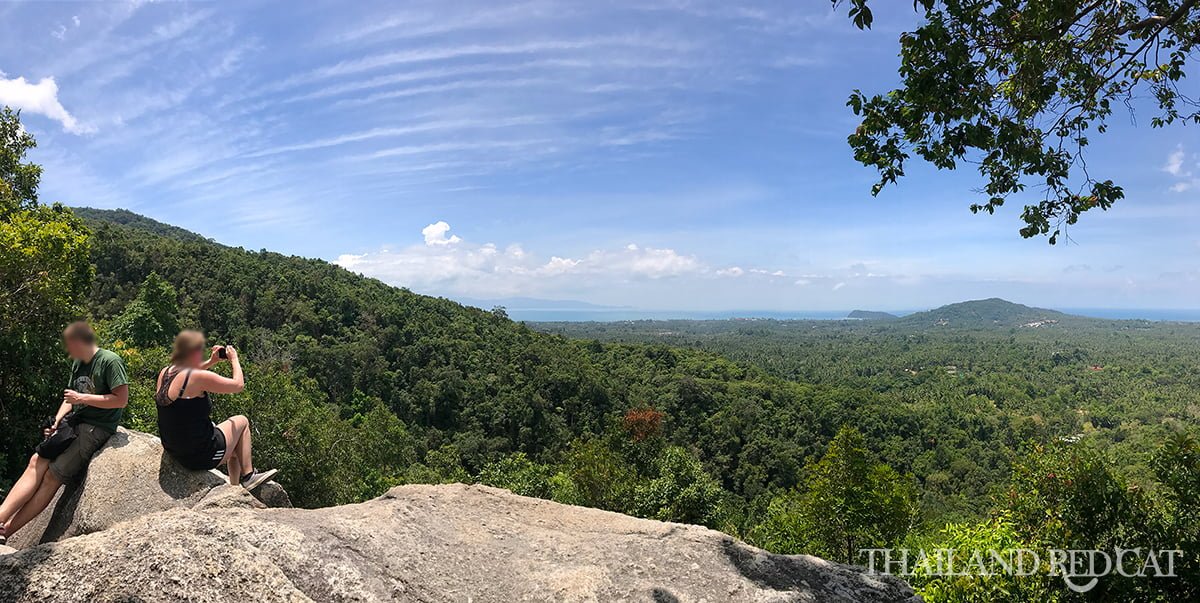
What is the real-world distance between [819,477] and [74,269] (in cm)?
1956

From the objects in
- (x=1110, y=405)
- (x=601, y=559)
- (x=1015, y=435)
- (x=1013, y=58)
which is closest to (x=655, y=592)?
(x=601, y=559)

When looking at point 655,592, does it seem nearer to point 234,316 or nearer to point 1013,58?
point 1013,58

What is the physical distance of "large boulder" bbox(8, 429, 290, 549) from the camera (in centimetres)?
524

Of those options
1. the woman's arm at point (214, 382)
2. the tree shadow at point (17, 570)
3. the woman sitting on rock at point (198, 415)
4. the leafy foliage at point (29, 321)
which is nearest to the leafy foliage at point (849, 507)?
the woman sitting on rock at point (198, 415)

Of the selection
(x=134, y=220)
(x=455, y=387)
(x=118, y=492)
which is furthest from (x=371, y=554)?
(x=134, y=220)

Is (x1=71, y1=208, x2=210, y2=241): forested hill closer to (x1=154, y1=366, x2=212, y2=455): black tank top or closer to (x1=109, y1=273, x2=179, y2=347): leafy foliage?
(x1=109, y1=273, x2=179, y2=347): leafy foliage

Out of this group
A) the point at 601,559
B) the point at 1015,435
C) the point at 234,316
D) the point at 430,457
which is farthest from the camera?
the point at 1015,435

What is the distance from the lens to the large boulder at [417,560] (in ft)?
10.6

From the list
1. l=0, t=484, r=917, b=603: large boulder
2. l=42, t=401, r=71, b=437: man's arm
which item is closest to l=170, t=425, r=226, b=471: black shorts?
l=0, t=484, r=917, b=603: large boulder

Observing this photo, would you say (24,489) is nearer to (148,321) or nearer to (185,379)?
(185,379)

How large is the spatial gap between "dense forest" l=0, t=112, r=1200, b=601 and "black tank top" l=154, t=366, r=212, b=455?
4.38 m

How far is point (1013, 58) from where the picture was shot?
20.2 feet

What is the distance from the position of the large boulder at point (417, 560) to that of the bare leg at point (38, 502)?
5.30 feet

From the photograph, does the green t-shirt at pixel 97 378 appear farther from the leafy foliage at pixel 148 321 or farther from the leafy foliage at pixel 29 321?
the leafy foliage at pixel 148 321
